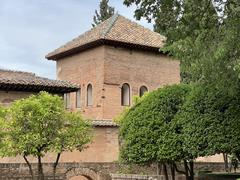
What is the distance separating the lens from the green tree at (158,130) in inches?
590

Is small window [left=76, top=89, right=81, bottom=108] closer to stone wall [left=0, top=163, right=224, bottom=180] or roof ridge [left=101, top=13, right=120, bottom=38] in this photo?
roof ridge [left=101, top=13, right=120, bottom=38]

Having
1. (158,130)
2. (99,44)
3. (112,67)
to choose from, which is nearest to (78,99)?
(112,67)

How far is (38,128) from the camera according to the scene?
17453 millimetres

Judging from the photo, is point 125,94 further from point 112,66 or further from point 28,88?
point 28,88

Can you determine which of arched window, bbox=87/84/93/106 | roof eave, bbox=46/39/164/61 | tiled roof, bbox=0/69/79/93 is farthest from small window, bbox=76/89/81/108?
tiled roof, bbox=0/69/79/93

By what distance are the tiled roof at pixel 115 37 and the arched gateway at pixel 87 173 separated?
9.91m

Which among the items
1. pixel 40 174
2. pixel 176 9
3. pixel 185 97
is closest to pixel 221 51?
pixel 176 9

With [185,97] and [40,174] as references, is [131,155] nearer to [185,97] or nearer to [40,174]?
[185,97]

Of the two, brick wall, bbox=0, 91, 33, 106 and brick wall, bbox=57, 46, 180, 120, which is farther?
brick wall, bbox=57, 46, 180, 120

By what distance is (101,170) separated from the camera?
22.1 meters

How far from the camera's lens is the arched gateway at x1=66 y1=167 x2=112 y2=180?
21109 millimetres

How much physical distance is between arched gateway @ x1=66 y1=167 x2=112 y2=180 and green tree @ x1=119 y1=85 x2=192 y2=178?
18.7ft

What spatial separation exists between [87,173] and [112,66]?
32.2ft

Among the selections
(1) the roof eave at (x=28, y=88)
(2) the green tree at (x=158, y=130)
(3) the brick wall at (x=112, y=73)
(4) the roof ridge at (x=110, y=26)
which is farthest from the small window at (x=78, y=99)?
(2) the green tree at (x=158, y=130)
